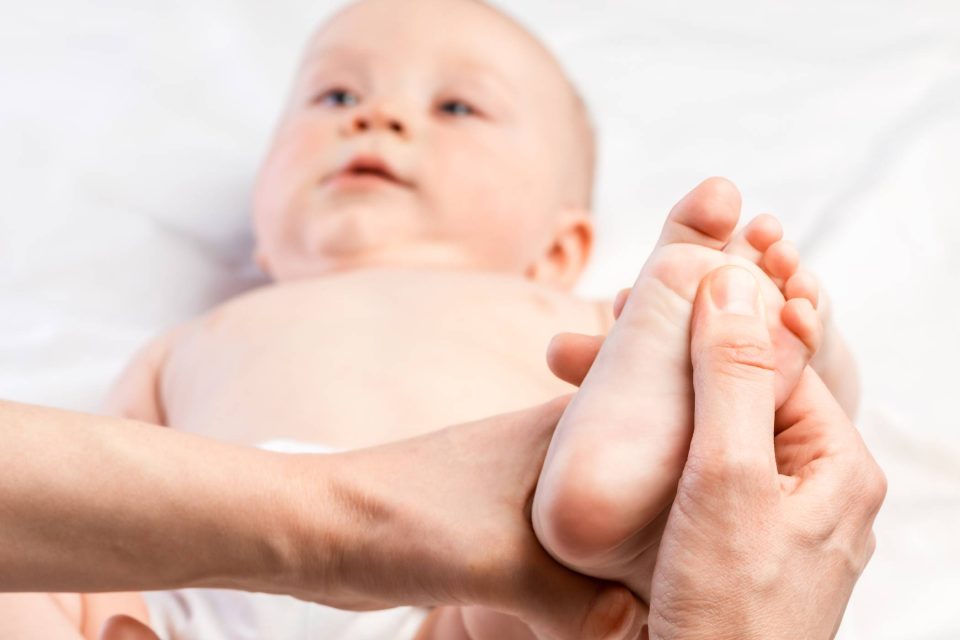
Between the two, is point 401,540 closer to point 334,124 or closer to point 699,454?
point 699,454

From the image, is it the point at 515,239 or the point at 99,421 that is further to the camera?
the point at 515,239

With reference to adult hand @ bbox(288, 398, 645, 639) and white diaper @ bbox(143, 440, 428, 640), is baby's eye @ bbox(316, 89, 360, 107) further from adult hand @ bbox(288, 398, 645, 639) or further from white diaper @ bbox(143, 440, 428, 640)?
adult hand @ bbox(288, 398, 645, 639)

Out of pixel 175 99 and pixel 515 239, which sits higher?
pixel 175 99

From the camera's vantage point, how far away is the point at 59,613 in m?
1.07

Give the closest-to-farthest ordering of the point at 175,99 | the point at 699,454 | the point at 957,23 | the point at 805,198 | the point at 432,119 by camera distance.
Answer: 1. the point at 699,454
2. the point at 432,119
3. the point at 805,198
4. the point at 175,99
5. the point at 957,23

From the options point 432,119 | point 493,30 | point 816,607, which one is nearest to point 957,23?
point 493,30

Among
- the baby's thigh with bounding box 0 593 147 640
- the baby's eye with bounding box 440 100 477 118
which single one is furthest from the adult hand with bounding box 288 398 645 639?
the baby's eye with bounding box 440 100 477 118

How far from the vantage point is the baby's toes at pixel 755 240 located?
0.99 meters

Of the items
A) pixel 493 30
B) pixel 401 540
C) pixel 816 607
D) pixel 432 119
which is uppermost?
pixel 493 30

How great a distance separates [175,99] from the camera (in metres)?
2.08

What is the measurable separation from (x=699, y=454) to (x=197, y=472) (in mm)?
341

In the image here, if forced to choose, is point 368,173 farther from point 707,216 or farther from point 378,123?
point 707,216

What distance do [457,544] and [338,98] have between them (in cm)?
103

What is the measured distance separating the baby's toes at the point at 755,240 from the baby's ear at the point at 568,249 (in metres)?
0.79
